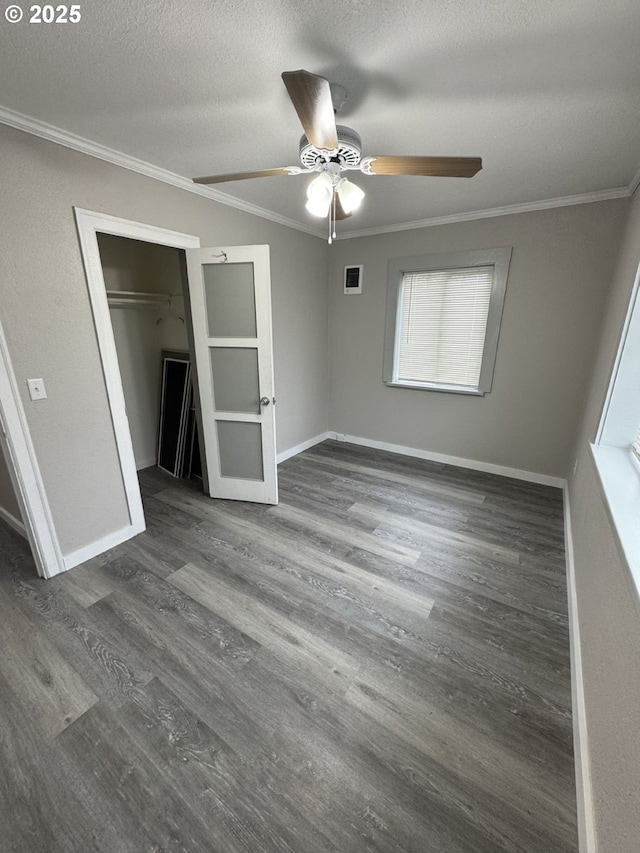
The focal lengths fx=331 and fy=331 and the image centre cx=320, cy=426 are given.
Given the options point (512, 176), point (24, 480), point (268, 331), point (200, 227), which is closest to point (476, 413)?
point (512, 176)

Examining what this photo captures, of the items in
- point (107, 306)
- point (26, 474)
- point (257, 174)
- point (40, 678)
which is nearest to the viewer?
point (40, 678)

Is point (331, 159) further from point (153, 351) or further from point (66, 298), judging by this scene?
point (153, 351)

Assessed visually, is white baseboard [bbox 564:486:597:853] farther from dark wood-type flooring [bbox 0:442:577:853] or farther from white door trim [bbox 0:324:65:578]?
white door trim [bbox 0:324:65:578]

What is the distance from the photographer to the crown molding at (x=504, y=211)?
2.48 meters

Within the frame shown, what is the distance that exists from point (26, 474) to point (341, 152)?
236 cm

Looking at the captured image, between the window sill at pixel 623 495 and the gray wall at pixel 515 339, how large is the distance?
1193 millimetres

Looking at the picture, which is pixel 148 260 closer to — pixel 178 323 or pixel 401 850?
pixel 178 323

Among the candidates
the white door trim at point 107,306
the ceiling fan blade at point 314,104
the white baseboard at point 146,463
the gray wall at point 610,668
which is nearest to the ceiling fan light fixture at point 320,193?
the ceiling fan blade at point 314,104

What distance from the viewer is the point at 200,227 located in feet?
8.43

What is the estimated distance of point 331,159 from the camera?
1562 mm

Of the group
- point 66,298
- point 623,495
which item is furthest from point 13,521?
point 623,495

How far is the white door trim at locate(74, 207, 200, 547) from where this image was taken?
195 cm

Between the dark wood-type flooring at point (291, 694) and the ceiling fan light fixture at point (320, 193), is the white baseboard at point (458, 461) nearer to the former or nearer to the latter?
the dark wood-type flooring at point (291, 694)

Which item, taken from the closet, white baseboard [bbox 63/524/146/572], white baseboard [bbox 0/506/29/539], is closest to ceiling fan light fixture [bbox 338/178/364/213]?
the closet
